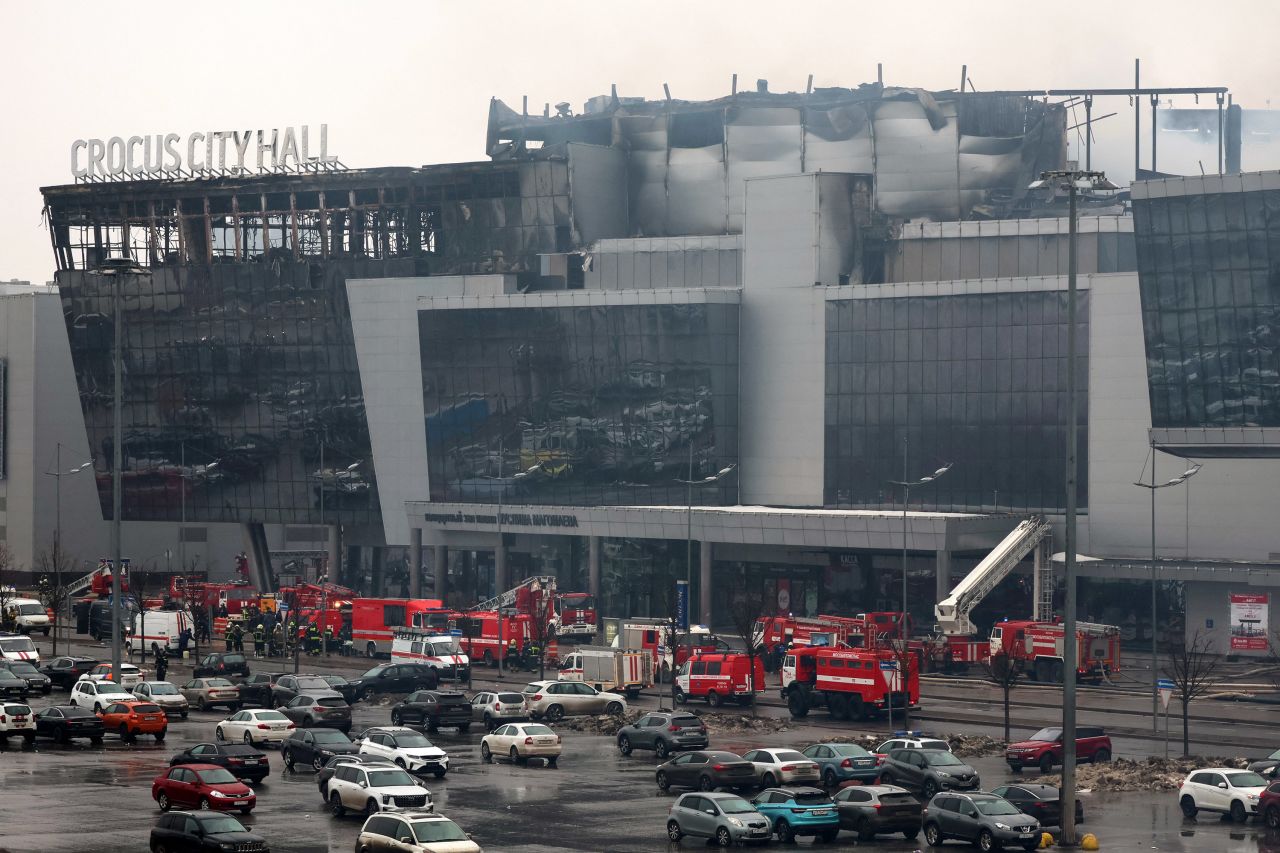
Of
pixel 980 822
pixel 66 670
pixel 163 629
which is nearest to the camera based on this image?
pixel 980 822

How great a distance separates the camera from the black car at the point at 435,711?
7112cm

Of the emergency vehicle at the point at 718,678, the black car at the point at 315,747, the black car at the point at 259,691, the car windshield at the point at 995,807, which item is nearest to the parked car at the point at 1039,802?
the car windshield at the point at 995,807

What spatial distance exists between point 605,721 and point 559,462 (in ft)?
186

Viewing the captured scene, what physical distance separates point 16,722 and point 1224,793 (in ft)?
136

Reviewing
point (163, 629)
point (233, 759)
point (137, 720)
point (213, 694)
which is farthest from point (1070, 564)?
point (163, 629)

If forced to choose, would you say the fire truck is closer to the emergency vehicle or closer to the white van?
the emergency vehicle

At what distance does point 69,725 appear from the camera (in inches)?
2603

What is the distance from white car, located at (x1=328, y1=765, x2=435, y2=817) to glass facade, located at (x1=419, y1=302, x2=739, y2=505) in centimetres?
7559

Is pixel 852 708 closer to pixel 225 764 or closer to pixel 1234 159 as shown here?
pixel 225 764

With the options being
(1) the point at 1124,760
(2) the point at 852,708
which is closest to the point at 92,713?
(2) the point at 852,708

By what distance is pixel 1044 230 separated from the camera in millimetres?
123000

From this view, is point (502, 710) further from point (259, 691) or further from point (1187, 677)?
point (1187, 677)

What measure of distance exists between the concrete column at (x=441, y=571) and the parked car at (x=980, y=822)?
8923cm

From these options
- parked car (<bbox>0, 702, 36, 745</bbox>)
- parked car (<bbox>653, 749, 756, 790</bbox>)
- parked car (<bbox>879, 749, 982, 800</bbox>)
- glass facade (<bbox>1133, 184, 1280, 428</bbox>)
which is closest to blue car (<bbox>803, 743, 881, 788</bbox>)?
parked car (<bbox>879, 749, 982, 800</bbox>)
